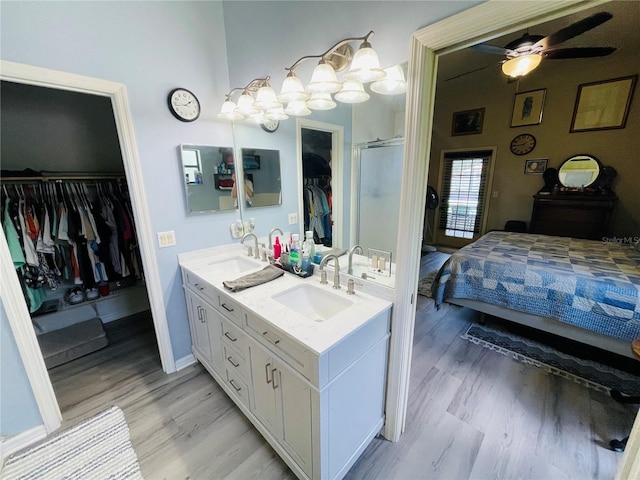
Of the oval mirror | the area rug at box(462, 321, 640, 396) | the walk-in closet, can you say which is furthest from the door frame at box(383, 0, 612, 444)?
the oval mirror

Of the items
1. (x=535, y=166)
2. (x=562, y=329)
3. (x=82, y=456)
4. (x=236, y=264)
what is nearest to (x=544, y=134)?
(x=535, y=166)

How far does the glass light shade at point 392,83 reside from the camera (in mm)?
1152

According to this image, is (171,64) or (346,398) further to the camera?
(171,64)

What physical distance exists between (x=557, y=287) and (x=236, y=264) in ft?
8.56

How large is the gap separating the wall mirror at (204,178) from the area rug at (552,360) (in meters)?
2.64

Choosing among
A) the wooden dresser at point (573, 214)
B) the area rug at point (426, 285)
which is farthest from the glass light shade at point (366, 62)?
the wooden dresser at point (573, 214)

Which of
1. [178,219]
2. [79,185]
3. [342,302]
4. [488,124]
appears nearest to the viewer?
[342,302]

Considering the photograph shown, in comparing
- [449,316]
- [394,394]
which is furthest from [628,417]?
[394,394]

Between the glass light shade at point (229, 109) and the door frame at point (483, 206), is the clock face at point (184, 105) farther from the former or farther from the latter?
the door frame at point (483, 206)

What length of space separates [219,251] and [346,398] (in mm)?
1587

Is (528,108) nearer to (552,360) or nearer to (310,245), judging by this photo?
(552,360)

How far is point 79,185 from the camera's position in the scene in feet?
8.11

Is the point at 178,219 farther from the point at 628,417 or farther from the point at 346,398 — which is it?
the point at 628,417

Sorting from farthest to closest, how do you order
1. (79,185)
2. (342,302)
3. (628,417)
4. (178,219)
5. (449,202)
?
(449,202), (79,185), (178,219), (628,417), (342,302)
